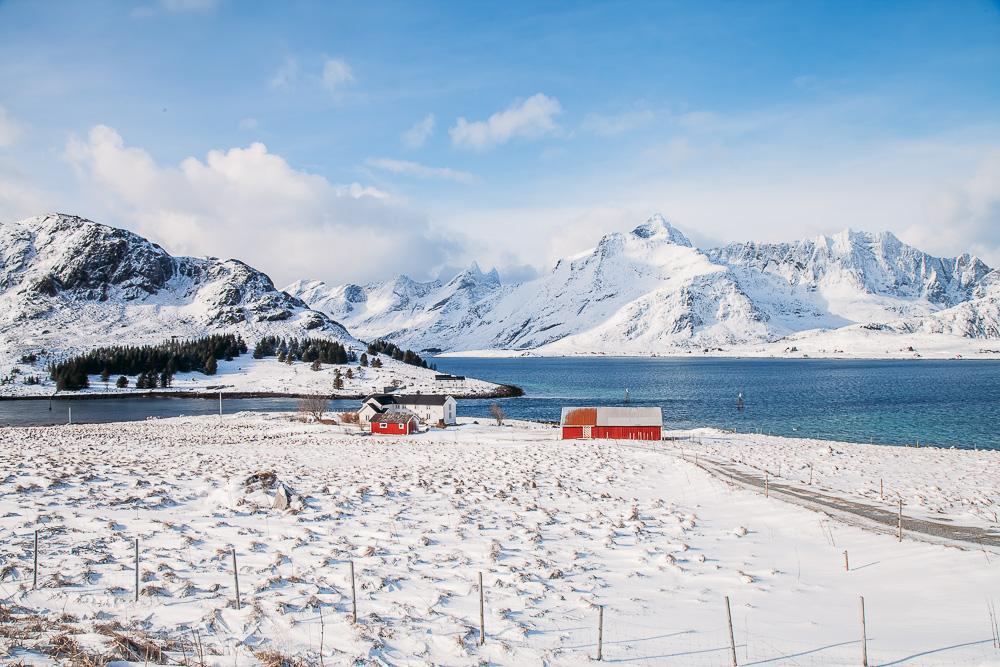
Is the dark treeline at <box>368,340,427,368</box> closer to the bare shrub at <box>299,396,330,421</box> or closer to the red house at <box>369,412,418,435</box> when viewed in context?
the bare shrub at <box>299,396,330,421</box>

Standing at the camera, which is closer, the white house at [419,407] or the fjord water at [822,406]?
the fjord water at [822,406]

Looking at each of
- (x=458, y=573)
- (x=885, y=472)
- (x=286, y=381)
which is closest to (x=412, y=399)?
(x=885, y=472)

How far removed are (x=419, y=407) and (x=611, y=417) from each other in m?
24.7

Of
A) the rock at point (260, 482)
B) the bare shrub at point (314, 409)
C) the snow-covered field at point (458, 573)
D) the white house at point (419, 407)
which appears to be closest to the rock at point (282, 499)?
the snow-covered field at point (458, 573)

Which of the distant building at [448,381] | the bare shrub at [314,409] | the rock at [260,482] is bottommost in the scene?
the bare shrub at [314,409]

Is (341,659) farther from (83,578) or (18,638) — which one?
(83,578)

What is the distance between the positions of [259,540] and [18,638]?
6967 mm

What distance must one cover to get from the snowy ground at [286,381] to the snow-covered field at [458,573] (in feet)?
319

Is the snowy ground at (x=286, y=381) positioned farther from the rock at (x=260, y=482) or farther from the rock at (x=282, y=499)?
the rock at (x=282, y=499)

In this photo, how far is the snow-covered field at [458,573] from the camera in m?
10.6

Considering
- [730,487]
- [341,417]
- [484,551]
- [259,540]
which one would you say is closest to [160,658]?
[259,540]

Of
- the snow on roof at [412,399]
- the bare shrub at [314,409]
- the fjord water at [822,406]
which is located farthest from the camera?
the bare shrub at [314,409]

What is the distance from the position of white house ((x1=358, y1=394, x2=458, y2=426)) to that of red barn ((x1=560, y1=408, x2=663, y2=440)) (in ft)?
58.7

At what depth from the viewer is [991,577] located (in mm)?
14727
